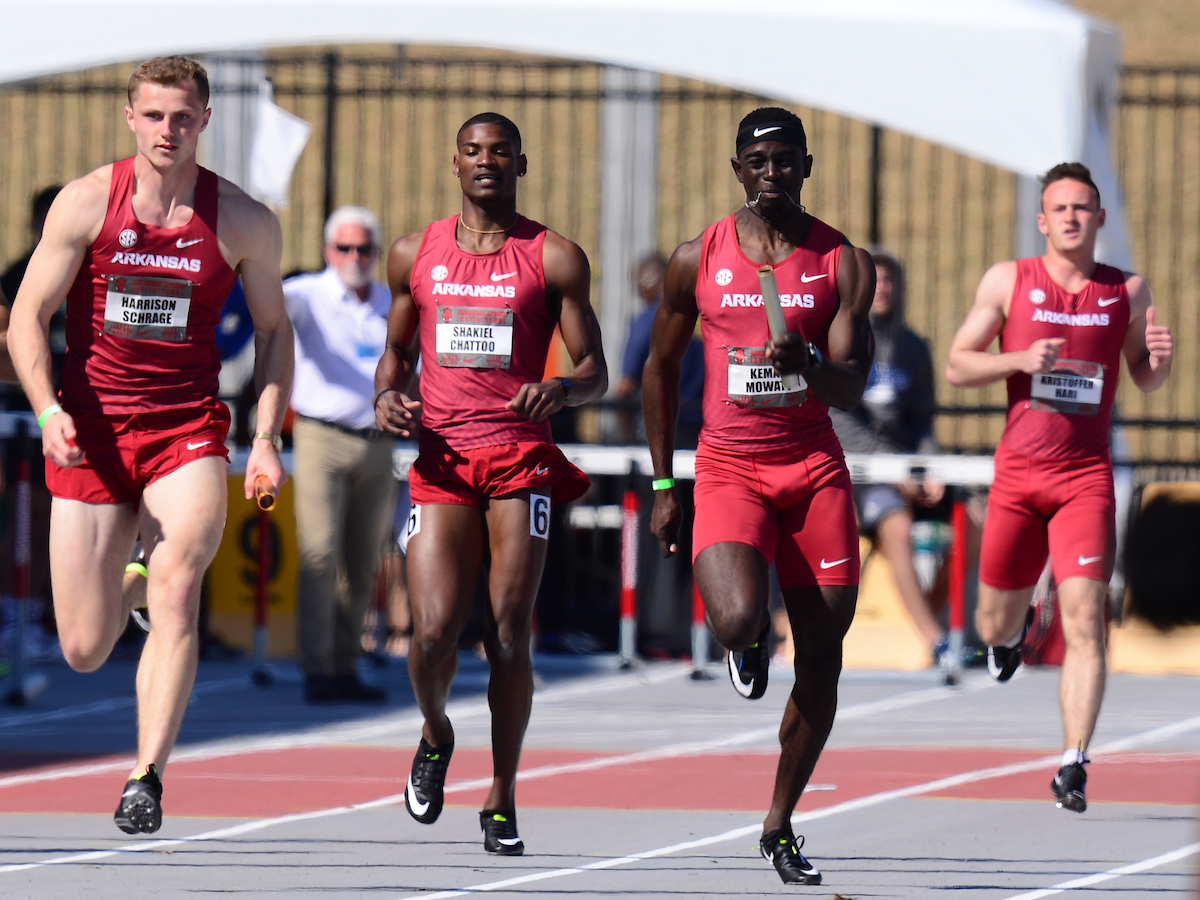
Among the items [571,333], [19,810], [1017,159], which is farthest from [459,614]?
[1017,159]

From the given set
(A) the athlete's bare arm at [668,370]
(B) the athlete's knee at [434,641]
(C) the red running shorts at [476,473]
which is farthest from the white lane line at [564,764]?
(A) the athlete's bare arm at [668,370]

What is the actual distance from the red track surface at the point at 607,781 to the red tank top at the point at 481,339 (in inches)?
62.6

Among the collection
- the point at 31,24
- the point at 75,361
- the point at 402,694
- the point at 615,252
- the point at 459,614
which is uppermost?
the point at 31,24

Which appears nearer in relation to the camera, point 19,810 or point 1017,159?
point 19,810

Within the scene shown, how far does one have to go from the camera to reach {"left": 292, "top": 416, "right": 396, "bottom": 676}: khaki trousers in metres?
9.99

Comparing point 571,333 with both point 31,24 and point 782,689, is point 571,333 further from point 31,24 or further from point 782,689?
point 31,24

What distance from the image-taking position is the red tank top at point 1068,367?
7.45 metres

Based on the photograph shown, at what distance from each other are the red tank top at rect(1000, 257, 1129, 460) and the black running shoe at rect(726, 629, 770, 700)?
209 cm

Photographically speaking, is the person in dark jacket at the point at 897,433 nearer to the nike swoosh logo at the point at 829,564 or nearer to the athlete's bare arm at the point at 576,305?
the athlete's bare arm at the point at 576,305

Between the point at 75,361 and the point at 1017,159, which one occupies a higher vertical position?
the point at 1017,159

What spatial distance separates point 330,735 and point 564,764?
1.27m

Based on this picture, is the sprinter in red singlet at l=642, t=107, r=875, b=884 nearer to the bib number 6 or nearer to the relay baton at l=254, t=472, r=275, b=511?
the bib number 6

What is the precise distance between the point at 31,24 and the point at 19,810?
5682 mm

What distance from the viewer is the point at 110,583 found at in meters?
5.84
